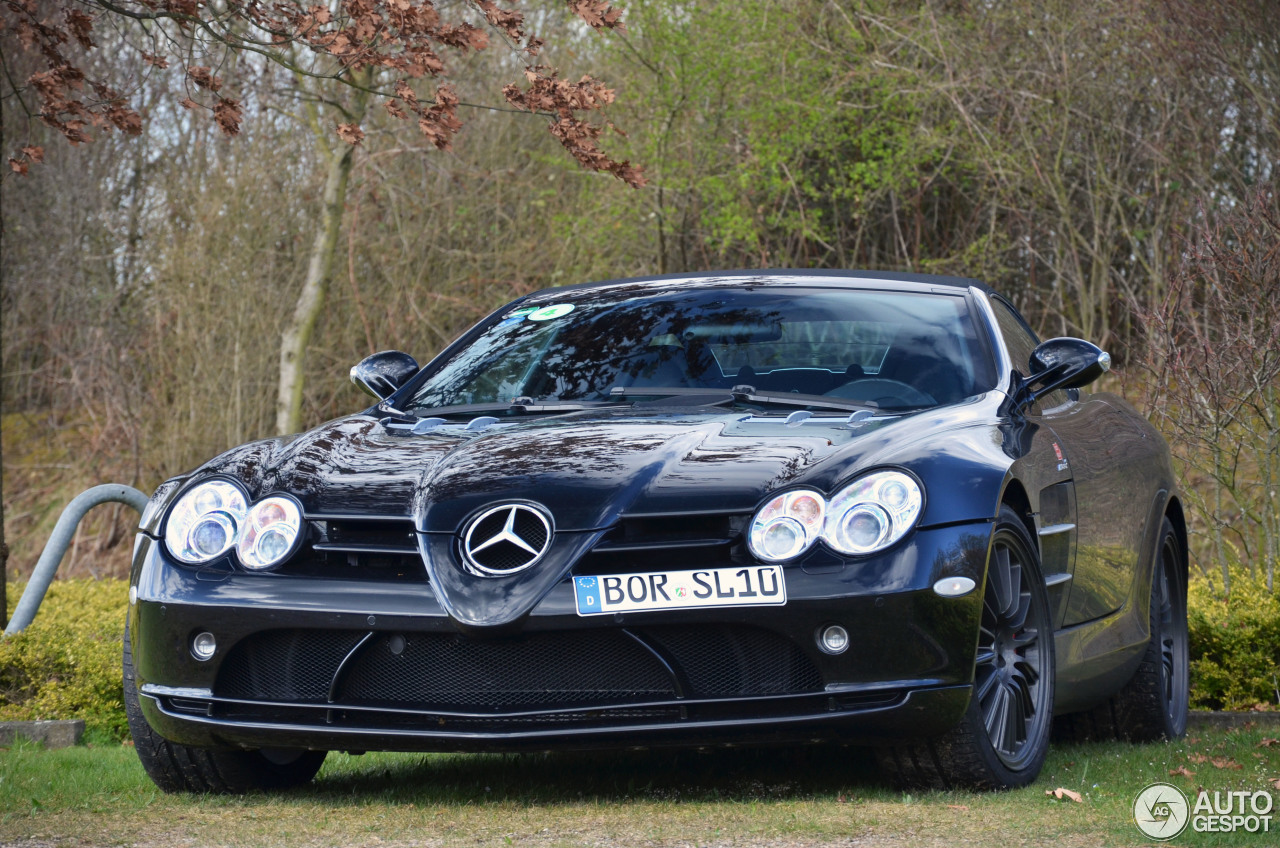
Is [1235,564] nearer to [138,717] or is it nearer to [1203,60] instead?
[1203,60]

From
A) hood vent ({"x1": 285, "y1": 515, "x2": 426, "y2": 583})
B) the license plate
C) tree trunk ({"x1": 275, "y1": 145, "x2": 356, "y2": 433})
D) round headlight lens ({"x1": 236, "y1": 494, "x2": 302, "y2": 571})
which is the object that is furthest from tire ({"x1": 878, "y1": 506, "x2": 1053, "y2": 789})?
tree trunk ({"x1": 275, "y1": 145, "x2": 356, "y2": 433})

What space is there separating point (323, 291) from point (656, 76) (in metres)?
3.85

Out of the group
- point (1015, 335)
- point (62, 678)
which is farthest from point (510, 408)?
point (62, 678)

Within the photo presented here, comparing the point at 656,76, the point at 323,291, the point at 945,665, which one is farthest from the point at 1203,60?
the point at 945,665

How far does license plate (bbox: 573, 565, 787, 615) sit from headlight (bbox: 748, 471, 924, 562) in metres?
0.06

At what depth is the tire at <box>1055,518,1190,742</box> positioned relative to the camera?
5.79 m

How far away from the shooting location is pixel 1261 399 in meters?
8.39

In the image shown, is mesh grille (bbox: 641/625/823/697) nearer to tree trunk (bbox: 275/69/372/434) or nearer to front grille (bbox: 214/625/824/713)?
front grille (bbox: 214/625/824/713)

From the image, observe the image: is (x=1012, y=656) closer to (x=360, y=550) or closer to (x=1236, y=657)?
(x=360, y=550)

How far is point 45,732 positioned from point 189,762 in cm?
205

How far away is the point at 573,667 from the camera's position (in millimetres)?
3912

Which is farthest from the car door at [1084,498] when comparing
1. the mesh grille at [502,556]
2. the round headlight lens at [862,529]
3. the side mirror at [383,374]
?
the side mirror at [383,374]

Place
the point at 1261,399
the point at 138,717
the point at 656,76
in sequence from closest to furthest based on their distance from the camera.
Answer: the point at 138,717 → the point at 1261,399 → the point at 656,76

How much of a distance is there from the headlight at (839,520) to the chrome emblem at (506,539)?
51 cm
